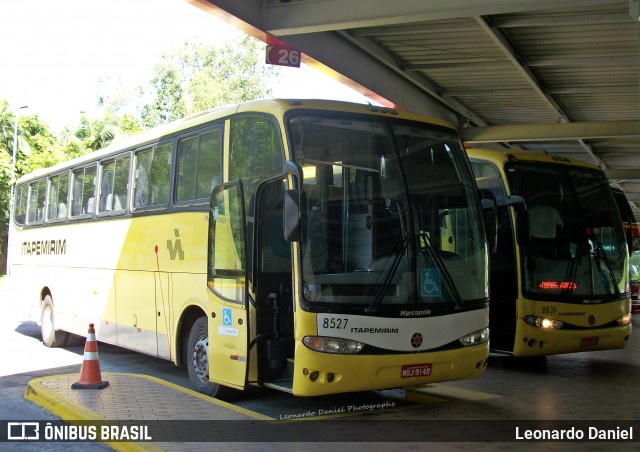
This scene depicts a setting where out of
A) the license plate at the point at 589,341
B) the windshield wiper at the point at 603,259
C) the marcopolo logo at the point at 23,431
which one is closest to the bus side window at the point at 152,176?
the marcopolo logo at the point at 23,431

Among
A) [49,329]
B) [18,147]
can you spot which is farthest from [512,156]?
[18,147]

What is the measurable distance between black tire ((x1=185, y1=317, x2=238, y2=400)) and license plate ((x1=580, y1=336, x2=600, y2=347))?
5206 mm

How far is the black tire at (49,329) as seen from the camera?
13633 mm

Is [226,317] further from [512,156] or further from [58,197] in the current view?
[58,197]

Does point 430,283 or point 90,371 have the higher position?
point 430,283

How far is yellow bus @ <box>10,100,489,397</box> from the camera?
7.14m

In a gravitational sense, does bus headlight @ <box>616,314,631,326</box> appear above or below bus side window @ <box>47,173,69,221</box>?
below

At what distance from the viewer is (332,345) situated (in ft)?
23.2

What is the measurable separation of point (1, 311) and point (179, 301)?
14570 millimetres

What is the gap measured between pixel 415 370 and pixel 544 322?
4.05m

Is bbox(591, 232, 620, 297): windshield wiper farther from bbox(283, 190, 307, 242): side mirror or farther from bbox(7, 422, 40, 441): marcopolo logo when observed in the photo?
bbox(7, 422, 40, 441): marcopolo logo

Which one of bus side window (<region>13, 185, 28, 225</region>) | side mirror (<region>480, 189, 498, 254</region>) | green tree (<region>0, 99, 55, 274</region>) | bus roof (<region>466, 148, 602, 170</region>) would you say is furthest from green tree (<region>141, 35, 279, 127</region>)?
side mirror (<region>480, 189, 498, 254</region>)

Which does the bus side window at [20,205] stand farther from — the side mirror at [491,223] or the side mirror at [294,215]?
the side mirror at [294,215]

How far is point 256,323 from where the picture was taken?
774 cm
